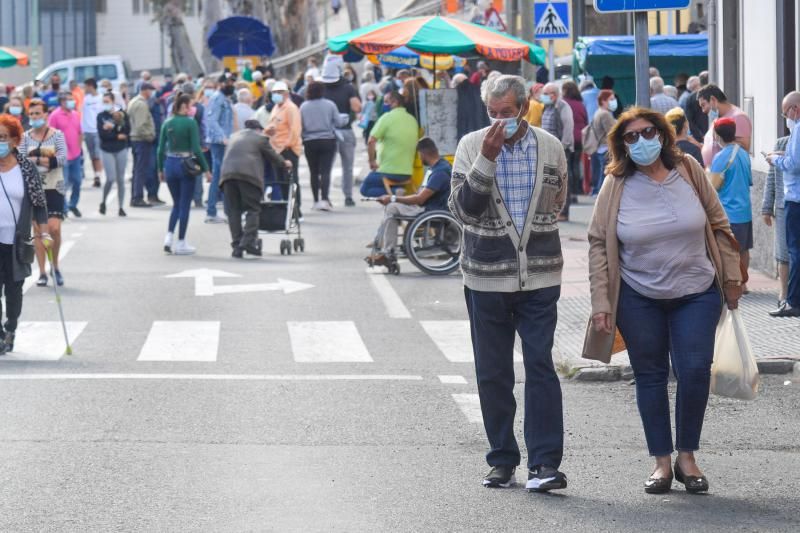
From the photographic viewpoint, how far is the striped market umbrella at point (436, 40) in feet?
69.2

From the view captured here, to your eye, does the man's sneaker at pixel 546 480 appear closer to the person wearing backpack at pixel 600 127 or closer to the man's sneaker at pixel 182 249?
the man's sneaker at pixel 182 249

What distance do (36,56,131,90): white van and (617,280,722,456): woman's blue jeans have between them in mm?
37610

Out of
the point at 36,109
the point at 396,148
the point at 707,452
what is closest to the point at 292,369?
the point at 707,452

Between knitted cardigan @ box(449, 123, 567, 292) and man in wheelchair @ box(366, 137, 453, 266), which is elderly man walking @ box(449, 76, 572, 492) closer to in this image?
knitted cardigan @ box(449, 123, 567, 292)

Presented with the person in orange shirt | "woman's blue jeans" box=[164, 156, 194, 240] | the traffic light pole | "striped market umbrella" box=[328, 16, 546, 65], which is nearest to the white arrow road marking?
"woman's blue jeans" box=[164, 156, 194, 240]

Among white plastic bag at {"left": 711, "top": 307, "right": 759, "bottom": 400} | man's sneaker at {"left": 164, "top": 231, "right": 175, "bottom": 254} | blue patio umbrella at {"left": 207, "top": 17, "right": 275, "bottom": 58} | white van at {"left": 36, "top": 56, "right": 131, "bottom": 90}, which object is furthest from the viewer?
blue patio umbrella at {"left": 207, "top": 17, "right": 275, "bottom": 58}

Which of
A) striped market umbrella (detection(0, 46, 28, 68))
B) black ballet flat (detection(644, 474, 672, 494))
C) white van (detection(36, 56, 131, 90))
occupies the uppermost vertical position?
white van (detection(36, 56, 131, 90))

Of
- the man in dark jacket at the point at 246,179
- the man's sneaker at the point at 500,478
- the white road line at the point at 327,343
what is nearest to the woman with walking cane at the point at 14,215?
the white road line at the point at 327,343

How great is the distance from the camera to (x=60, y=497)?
23.4ft

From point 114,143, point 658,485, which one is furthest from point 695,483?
point 114,143

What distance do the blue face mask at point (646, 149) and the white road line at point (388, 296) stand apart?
7.27 metres

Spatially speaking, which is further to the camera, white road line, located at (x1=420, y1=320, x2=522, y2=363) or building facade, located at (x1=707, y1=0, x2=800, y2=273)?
building facade, located at (x1=707, y1=0, x2=800, y2=273)

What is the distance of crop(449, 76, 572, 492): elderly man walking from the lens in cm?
717

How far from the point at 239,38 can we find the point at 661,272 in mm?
39649
